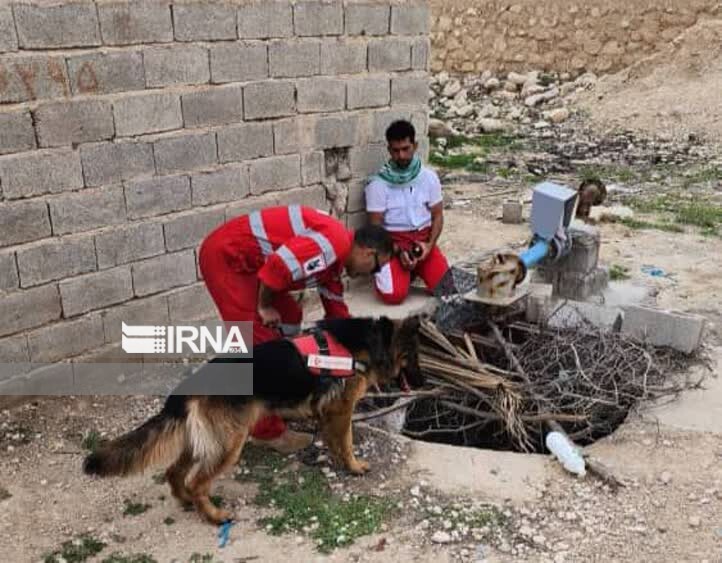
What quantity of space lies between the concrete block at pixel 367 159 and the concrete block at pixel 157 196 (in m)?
1.57

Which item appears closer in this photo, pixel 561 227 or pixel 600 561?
pixel 600 561

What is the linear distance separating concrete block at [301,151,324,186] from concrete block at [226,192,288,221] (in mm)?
242

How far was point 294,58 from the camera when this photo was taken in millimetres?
5258

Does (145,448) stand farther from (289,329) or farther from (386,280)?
(386,280)

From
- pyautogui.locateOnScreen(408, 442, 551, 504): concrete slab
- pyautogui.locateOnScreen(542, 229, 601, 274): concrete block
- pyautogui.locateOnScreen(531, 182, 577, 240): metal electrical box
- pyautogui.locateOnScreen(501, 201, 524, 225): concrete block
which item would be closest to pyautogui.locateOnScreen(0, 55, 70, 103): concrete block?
pyautogui.locateOnScreen(408, 442, 551, 504): concrete slab

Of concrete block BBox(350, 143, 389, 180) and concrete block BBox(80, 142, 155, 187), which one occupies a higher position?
concrete block BBox(80, 142, 155, 187)

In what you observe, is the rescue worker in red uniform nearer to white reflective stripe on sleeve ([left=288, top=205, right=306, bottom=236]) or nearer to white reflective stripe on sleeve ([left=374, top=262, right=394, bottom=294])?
white reflective stripe on sleeve ([left=288, top=205, right=306, bottom=236])

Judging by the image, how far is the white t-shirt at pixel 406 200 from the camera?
19.2 feet

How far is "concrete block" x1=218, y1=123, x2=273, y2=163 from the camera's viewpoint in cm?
498

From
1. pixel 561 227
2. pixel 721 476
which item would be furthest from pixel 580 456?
pixel 561 227

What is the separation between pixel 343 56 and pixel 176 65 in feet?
4.79

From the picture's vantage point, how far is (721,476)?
3.63 meters

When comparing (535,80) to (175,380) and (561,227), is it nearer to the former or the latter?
(561,227)

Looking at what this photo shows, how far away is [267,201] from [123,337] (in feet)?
4.59
